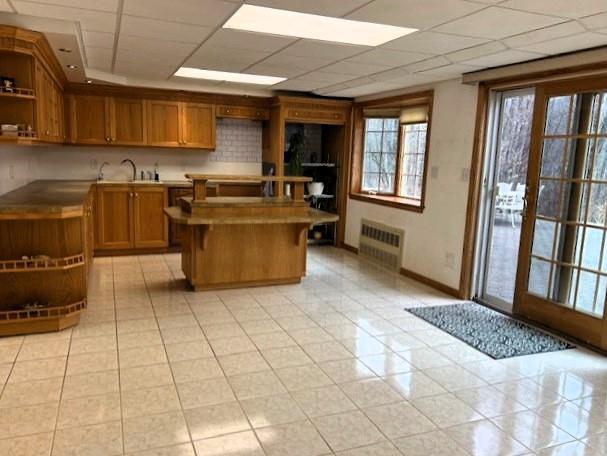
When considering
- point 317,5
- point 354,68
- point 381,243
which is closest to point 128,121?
point 354,68

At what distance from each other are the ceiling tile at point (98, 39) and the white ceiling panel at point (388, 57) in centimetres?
194

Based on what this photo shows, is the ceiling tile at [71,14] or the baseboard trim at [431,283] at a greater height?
the ceiling tile at [71,14]

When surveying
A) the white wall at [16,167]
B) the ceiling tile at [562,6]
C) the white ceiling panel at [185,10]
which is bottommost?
the white wall at [16,167]

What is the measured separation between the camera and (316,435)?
2340 mm

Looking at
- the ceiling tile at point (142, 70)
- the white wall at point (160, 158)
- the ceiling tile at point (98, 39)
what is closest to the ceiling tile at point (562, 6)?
the ceiling tile at point (98, 39)

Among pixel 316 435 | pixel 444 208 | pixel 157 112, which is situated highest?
pixel 157 112

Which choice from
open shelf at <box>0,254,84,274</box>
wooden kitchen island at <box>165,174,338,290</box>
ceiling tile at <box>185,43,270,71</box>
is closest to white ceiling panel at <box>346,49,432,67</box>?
ceiling tile at <box>185,43,270,71</box>

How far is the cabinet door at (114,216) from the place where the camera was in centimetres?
586

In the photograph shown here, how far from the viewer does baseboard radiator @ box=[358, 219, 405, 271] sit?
5739mm

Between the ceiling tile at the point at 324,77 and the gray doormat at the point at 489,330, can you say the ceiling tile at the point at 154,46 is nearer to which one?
the ceiling tile at the point at 324,77

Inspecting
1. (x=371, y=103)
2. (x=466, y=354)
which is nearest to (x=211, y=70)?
(x=371, y=103)

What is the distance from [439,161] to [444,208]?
506 mm

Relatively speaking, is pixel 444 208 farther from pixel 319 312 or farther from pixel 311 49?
pixel 311 49

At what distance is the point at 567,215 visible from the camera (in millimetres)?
3779
